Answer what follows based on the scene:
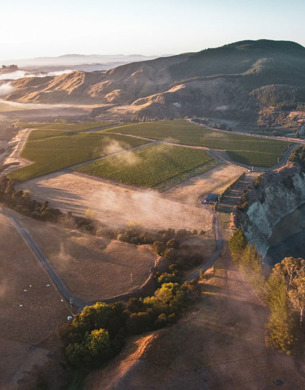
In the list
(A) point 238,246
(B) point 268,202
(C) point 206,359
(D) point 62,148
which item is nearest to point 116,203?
(A) point 238,246

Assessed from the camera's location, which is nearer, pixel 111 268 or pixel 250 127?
pixel 111 268

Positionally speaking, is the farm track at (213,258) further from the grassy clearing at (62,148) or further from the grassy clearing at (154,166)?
the grassy clearing at (62,148)

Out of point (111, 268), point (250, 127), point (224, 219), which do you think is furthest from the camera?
point (250, 127)

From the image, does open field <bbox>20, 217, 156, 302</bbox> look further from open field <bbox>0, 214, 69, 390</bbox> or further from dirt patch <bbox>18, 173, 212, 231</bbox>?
dirt patch <bbox>18, 173, 212, 231</bbox>

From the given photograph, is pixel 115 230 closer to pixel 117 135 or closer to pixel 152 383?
pixel 152 383

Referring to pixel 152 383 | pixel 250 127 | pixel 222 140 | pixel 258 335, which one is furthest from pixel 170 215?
pixel 250 127

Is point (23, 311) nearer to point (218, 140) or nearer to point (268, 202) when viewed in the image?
point (268, 202)

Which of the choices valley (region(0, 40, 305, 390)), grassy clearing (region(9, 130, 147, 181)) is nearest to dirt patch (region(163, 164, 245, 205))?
valley (region(0, 40, 305, 390))
